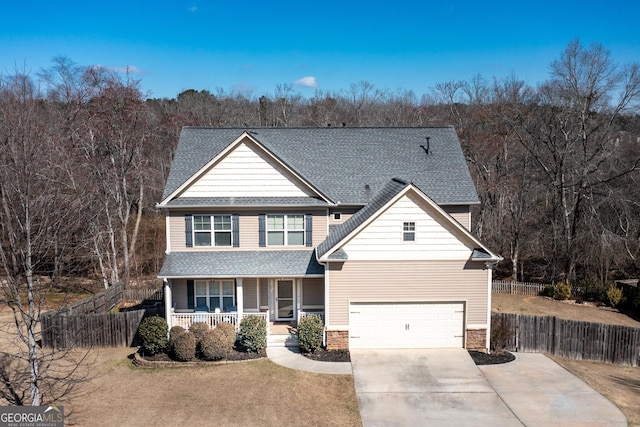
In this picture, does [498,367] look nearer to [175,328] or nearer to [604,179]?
[175,328]

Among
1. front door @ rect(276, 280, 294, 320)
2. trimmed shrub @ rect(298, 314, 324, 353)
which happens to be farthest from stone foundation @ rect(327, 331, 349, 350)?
front door @ rect(276, 280, 294, 320)

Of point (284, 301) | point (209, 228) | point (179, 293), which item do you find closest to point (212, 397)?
point (284, 301)

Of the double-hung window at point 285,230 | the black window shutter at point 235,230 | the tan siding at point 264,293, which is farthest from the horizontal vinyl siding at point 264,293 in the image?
the black window shutter at point 235,230

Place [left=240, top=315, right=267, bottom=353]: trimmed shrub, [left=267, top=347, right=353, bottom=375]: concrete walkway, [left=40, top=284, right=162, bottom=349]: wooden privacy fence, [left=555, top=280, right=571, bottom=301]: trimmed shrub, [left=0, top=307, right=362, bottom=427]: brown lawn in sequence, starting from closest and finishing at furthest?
1. [left=0, top=307, right=362, bottom=427]: brown lawn
2. [left=267, top=347, right=353, bottom=375]: concrete walkway
3. [left=240, top=315, right=267, bottom=353]: trimmed shrub
4. [left=40, top=284, right=162, bottom=349]: wooden privacy fence
5. [left=555, top=280, right=571, bottom=301]: trimmed shrub

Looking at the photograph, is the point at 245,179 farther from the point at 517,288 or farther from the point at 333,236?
the point at 517,288

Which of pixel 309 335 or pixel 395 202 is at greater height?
pixel 395 202

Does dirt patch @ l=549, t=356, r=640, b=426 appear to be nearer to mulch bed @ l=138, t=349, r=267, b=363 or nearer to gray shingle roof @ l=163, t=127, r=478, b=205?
gray shingle roof @ l=163, t=127, r=478, b=205
